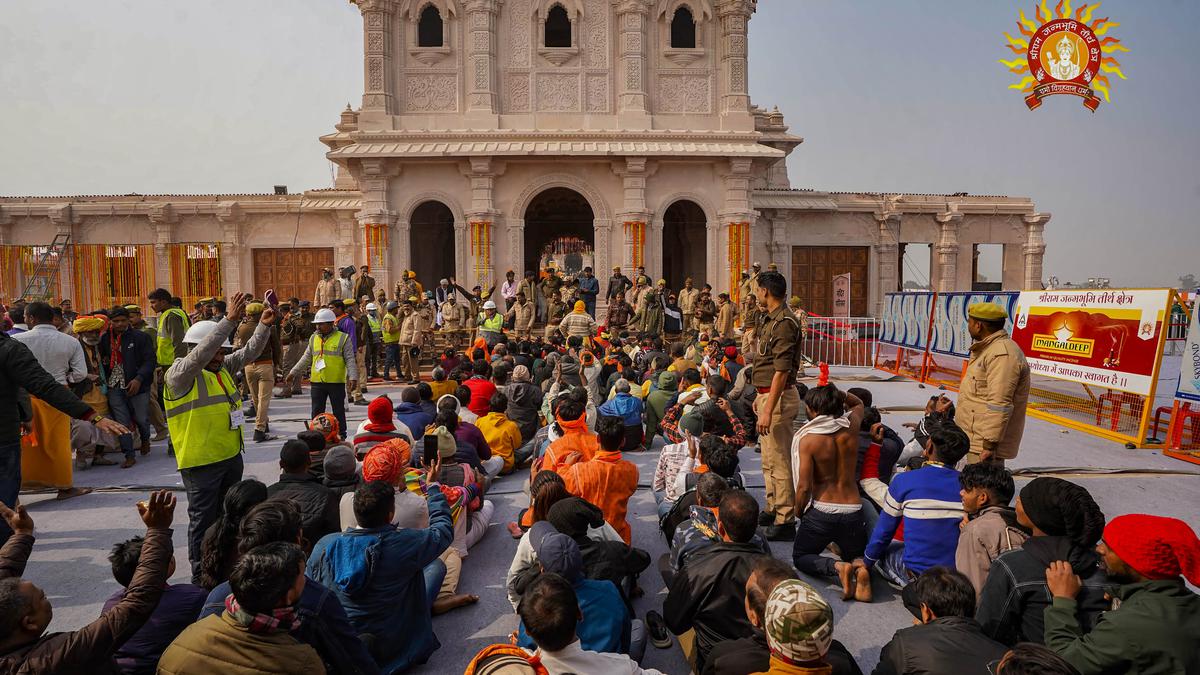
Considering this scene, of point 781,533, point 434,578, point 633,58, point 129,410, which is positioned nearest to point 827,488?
point 781,533

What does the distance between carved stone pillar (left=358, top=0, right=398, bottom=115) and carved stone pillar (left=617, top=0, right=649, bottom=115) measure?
729 centimetres

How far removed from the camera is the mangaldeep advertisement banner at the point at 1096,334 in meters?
7.98

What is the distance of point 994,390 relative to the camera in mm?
5051

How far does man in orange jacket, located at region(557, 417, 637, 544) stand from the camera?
448cm

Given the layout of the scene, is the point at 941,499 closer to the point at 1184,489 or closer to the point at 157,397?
the point at 1184,489

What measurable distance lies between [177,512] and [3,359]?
2.15 meters

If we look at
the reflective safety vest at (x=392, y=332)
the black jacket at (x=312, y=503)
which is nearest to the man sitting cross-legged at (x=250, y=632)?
the black jacket at (x=312, y=503)

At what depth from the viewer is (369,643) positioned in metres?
3.29

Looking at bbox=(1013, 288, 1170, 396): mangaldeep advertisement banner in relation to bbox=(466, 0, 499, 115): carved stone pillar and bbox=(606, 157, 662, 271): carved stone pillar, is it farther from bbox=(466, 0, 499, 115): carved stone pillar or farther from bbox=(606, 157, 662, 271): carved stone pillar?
bbox=(466, 0, 499, 115): carved stone pillar

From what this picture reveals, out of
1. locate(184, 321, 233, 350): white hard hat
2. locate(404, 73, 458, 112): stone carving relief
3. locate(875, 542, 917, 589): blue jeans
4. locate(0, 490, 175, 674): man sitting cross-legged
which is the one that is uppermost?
locate(404, 73, 458, 112): stone carving relief

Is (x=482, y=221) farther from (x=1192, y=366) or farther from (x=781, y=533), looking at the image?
(x=1192, y=366)

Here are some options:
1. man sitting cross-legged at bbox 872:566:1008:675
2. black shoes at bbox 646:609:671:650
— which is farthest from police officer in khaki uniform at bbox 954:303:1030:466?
black shoes at bbox 646:609:671:650

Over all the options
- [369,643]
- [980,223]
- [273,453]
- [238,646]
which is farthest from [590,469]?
[980,223]

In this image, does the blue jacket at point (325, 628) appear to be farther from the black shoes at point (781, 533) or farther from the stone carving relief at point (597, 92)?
the stone carving relief at point (597, 92)
